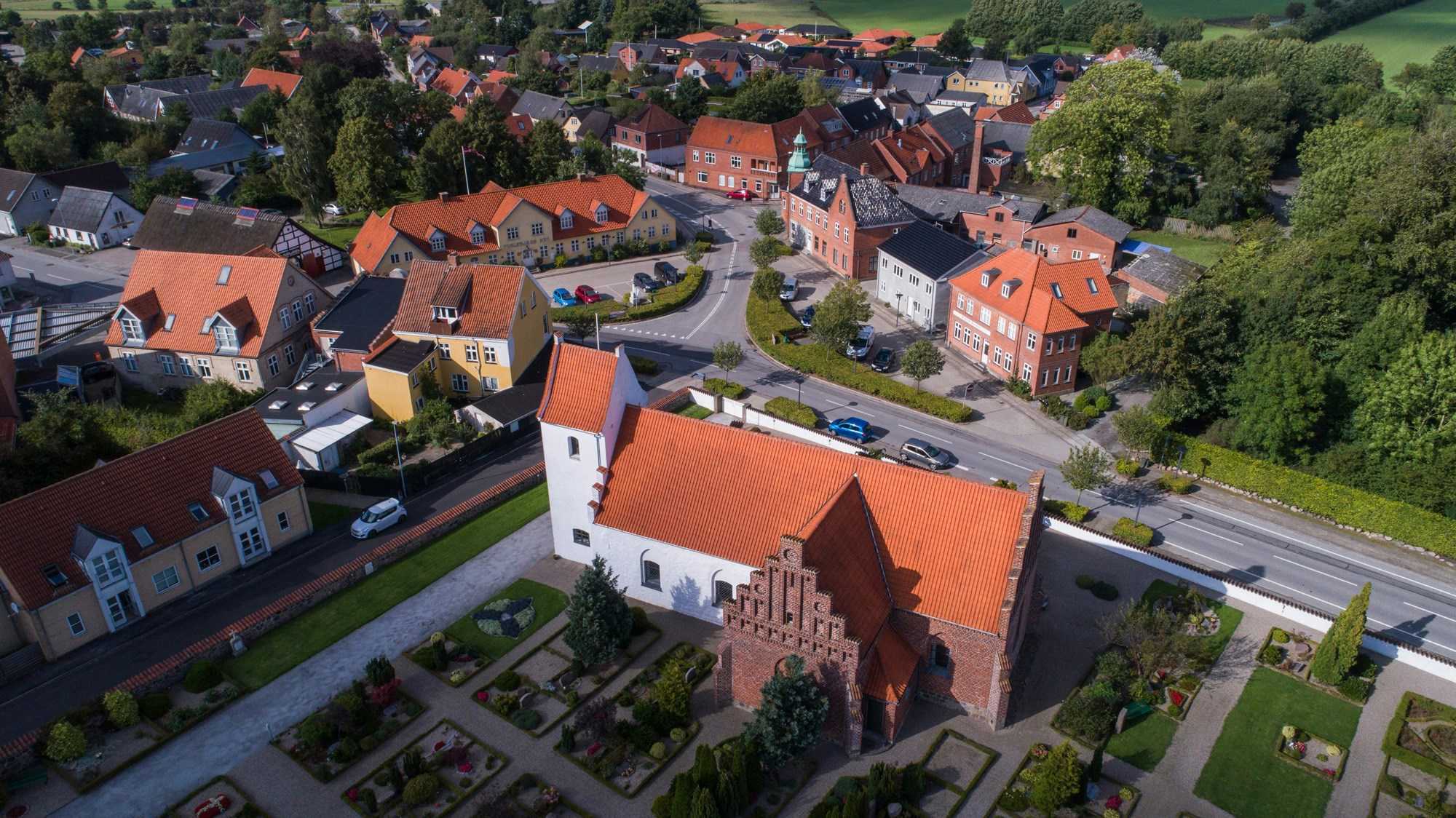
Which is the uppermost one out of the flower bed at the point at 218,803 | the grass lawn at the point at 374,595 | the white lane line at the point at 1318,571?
the grass lawn at the point at 374,595

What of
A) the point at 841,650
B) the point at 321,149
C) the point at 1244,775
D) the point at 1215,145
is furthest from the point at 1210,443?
the point at 321,149

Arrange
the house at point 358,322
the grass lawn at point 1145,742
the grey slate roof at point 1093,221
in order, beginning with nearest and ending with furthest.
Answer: the grass lawn at point 1145,742 < the house at point 358,322 < the grey slate roof at point 1093,221

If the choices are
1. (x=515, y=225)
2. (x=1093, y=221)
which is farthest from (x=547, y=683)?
(x=1093, y=221)

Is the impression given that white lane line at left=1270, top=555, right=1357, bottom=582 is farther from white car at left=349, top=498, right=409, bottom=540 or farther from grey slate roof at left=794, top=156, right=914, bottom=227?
white car at left=349, top=498, right=409, bottom=540

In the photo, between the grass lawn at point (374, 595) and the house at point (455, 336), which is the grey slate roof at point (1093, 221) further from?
the grass lawn at point (374, 595)

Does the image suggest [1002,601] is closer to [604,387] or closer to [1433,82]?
[604,387]

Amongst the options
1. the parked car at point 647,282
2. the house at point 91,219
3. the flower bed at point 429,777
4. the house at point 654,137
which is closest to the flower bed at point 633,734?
the flower bed at point 429,777
